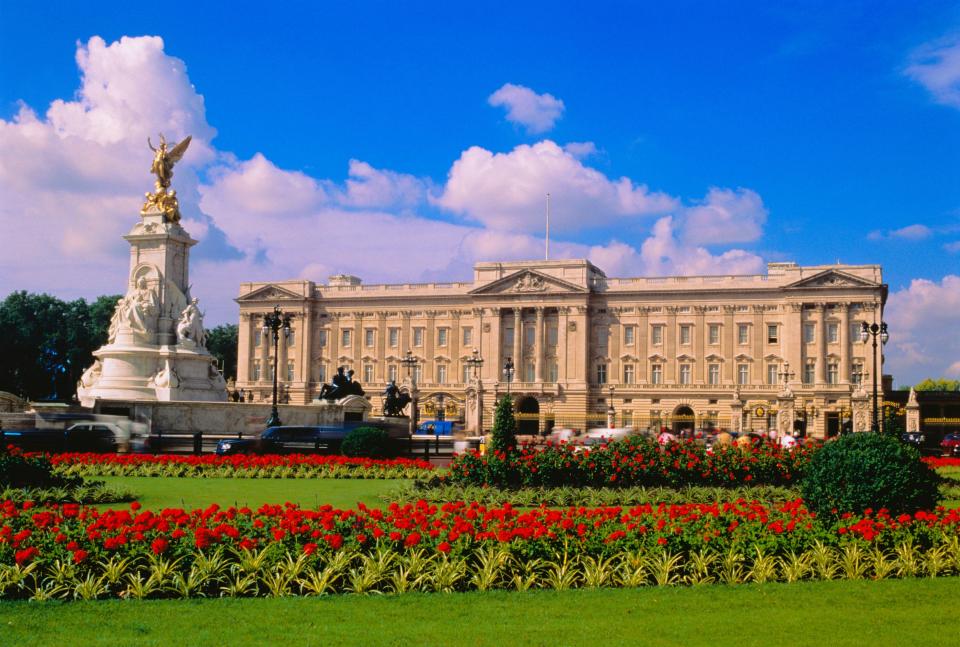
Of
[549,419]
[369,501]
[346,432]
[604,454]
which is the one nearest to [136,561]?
[369,501]

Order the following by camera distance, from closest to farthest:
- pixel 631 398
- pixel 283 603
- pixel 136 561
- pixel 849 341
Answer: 1. pixel 283 603
2. pixel 136 561
3. pixel 849 341
4. pixel 631 398

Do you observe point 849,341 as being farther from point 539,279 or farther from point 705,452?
point 705,452

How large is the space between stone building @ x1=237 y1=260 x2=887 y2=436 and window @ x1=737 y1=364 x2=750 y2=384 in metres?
0.18

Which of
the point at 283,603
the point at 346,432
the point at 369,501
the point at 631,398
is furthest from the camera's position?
the point at 631,398

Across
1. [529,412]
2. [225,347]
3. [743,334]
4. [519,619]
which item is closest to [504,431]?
[519,619]

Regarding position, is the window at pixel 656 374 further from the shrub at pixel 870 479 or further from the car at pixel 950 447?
the shrub at pixel 870 479

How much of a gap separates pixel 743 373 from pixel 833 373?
→ 7513mm

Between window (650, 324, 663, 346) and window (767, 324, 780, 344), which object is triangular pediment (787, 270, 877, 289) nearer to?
window (767, 324, 780, 344)

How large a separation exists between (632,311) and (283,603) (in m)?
81.9

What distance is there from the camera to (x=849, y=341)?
82.1 m

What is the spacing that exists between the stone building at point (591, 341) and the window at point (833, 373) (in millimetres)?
110

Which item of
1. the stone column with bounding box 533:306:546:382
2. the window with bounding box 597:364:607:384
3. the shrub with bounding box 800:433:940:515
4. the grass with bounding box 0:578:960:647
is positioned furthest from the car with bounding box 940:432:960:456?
the stone column with bounding box 533:306:546:382

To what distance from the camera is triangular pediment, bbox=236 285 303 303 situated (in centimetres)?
9881

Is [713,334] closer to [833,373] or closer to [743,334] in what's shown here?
[743,334]
